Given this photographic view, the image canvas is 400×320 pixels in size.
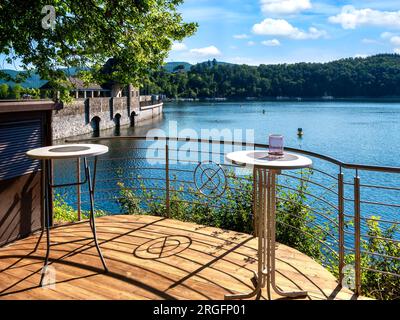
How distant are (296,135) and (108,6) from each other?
27.0m

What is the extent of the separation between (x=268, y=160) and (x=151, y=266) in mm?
1294

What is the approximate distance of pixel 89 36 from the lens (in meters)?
7.88

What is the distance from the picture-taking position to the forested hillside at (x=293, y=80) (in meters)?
67.8

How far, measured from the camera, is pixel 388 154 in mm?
23219

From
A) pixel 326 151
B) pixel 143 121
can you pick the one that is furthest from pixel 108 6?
pixel 143 121

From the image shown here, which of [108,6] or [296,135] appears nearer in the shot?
[108,6]

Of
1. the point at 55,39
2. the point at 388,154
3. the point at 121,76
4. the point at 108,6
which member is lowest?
the point at 388,154

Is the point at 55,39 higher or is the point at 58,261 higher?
the point at 55,39

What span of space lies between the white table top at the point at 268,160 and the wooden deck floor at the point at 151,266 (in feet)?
2.98

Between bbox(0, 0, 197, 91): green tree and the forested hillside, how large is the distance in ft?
158

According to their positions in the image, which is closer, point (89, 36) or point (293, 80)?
point (89, 36)

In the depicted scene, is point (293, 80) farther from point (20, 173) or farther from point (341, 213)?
point (341, 213)

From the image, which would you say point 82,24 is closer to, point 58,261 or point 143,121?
point 58,261

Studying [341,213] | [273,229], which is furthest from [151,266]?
[341,213]
